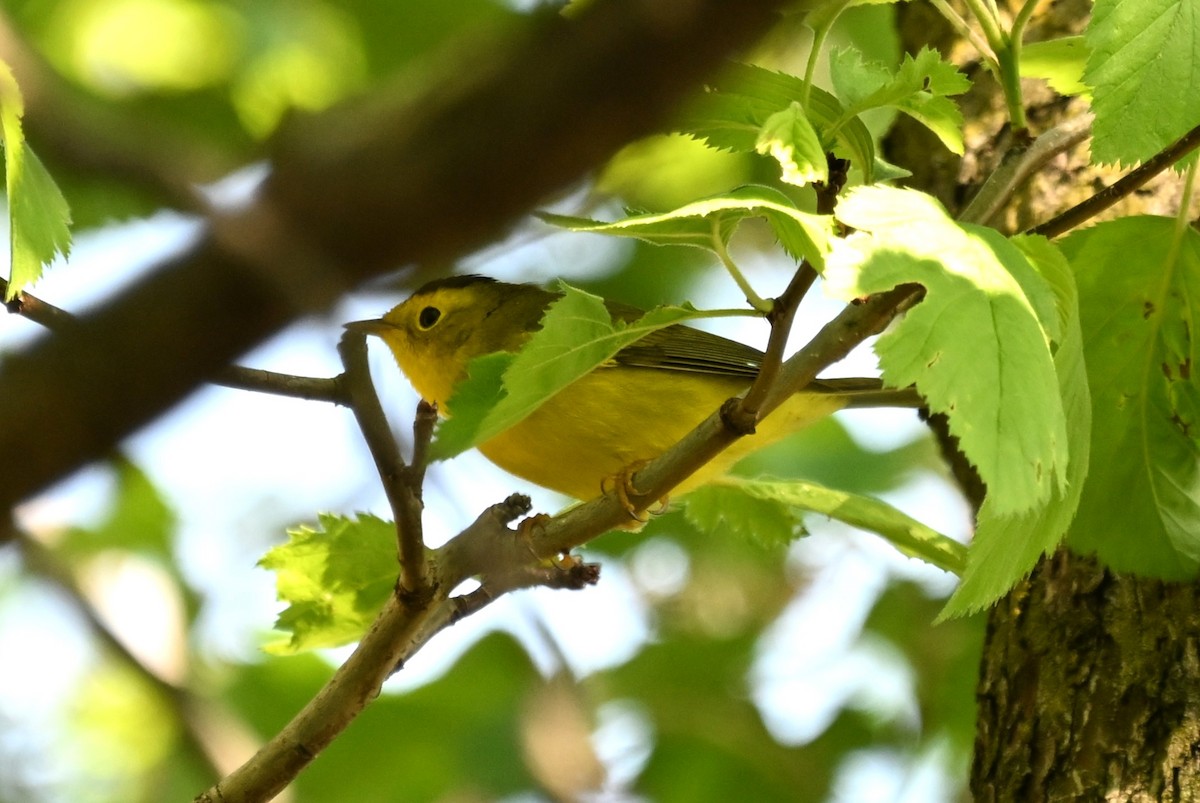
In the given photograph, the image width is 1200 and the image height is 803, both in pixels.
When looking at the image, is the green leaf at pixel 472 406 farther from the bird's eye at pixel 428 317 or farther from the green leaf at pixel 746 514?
the bird's eye at pixel 428 317

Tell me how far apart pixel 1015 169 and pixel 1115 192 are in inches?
7.5

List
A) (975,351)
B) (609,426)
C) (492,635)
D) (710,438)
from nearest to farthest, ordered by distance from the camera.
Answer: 1. (975,351)
2. (710,438)
3. (609,426)
4. (492,635)

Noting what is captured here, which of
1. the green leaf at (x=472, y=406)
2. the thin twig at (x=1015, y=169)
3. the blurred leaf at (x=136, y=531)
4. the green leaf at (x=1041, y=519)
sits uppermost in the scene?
the blurred leaf at (x=136, y=531)

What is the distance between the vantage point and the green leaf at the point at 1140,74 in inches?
77.7

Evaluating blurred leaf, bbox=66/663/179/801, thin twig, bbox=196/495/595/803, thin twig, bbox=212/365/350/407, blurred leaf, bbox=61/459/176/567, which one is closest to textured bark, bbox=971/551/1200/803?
thin twig, bbox=196/495/595/803

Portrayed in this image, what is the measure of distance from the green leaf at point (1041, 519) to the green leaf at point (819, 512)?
2.36ft

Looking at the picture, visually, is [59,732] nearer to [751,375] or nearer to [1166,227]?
Answer: [751,375]

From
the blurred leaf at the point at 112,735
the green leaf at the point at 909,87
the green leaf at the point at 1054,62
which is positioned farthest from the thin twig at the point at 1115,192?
the blurred leaf at the point at 112,735

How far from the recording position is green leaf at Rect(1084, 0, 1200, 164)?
6.48 feet

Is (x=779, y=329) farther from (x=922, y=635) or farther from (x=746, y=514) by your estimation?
(x=922, y=635)

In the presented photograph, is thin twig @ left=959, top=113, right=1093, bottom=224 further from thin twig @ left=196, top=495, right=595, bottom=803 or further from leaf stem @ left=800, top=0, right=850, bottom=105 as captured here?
thin twig @ left=196, top=495, right=595, bottom=803

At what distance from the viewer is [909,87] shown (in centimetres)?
206

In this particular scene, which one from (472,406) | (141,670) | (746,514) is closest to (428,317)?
(141,670)

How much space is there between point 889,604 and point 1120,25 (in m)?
3.65
